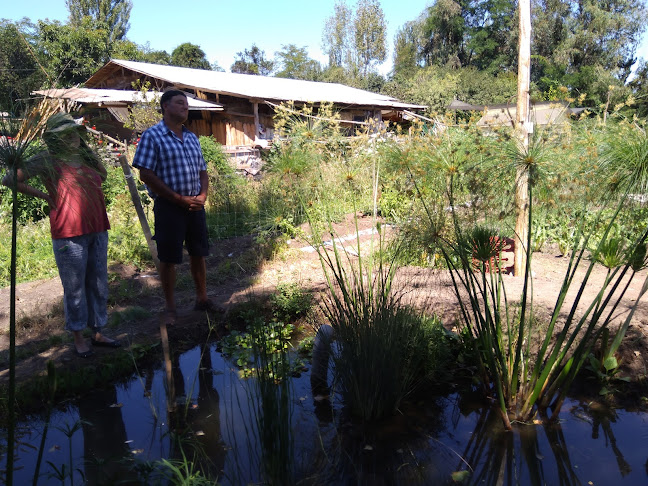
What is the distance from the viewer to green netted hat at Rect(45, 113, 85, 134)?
76.4 inches

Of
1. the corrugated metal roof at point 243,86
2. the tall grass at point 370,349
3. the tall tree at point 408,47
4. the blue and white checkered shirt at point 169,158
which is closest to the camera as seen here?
the tall grass at point 370,349

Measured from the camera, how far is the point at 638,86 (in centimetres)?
2909

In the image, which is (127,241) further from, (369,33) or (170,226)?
(369,33)

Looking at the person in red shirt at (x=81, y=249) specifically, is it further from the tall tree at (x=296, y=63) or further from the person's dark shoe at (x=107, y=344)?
the tall tree at (x=296, y=63)

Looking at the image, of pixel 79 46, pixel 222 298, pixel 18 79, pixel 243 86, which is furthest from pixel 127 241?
pixel 79 46

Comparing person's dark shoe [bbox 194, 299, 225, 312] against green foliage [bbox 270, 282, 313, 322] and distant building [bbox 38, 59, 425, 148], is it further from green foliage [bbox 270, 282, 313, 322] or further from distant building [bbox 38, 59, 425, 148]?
distant building [bbox 38, 59, 425, 148]

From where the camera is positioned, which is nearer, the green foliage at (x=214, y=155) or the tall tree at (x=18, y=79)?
the tall tree at (x=18, y=79)

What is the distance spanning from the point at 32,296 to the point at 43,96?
12.7 ft

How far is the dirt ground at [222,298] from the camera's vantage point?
366cm

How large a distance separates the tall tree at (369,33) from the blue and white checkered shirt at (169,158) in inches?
1865

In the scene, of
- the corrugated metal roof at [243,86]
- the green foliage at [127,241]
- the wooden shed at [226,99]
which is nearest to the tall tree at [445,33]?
the corrugated metal roof at [243,86]

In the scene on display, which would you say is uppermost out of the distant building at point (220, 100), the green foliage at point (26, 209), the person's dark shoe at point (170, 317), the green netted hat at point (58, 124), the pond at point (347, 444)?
the distant building at point (220, 100)

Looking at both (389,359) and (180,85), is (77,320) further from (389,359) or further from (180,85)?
(180,85)

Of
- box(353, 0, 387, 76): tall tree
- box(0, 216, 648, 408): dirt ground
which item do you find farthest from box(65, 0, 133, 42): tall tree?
box(0, 216, 648, 408): dirt ground
